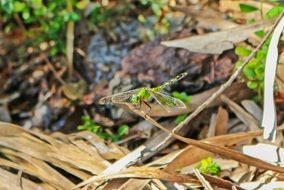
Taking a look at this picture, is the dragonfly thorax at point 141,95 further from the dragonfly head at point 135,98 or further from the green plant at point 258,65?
the green plant at point 258,65

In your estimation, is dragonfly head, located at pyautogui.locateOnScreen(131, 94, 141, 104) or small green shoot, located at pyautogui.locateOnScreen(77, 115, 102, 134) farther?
small green shoot, located at pyautogui.locateOnScreen(77, 115, 102, 134)

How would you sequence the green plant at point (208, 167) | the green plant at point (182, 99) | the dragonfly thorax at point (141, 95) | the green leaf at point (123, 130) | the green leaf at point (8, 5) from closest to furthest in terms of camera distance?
1. the dragonfly thorax at point (141, 95)
2. the green plant at point (208, 167)
3. the green plant at point (182, 99)
4. the green leaf at point (123, 130)
5. the green leaf at point (8, 5)

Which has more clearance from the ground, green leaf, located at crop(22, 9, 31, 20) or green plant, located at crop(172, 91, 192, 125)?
green leaf, located at crop(22, 9, 31, 20)

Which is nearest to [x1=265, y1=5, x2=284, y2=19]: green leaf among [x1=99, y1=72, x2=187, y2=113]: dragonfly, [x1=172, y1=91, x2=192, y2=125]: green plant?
[x1=172, y1=91, x2=192, y2=125]: green plant

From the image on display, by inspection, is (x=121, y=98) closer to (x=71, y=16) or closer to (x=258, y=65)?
(x=258, y=65)

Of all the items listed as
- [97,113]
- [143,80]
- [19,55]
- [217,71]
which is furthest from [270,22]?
[19,55]

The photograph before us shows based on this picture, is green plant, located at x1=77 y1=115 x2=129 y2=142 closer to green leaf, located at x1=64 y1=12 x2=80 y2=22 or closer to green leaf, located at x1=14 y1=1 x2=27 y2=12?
green leaf, located at x1=64 y1=12 x2=80 y2=22

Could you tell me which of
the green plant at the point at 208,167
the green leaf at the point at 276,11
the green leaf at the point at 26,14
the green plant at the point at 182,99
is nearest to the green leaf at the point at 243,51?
the green leaf at the point at 276,11

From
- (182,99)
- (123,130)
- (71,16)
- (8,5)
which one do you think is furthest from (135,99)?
(8,5)
